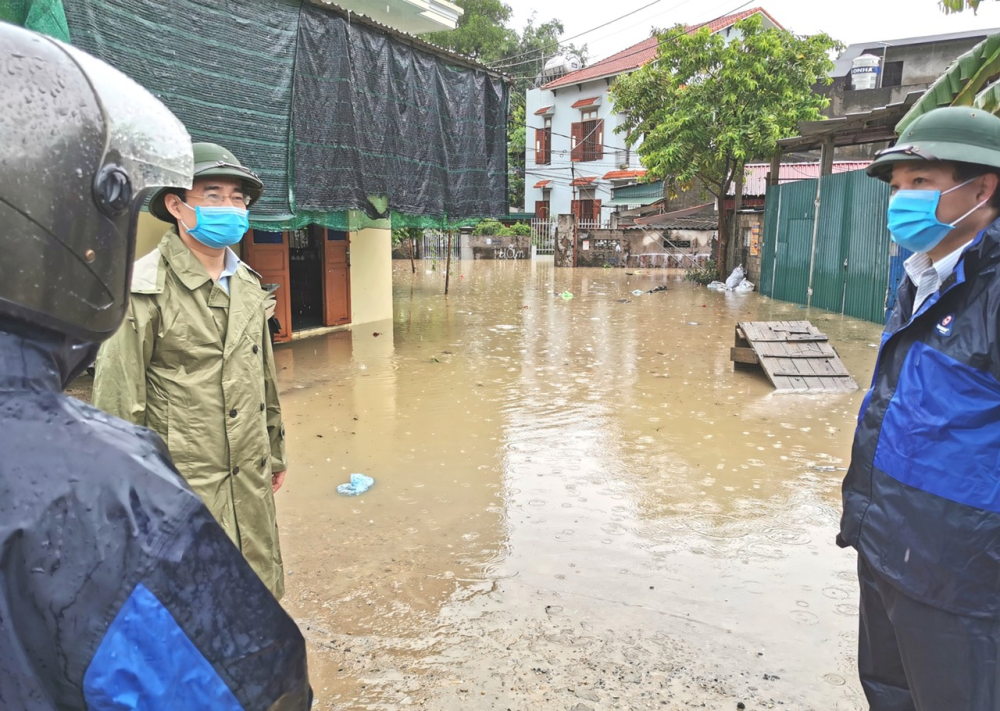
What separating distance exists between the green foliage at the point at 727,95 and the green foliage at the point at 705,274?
2.44m

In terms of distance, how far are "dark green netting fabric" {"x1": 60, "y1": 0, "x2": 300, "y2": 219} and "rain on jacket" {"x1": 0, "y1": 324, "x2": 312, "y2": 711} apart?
6.21m

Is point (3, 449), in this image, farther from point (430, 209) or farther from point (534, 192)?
point (534, 192)

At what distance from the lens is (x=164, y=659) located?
731 millimetres

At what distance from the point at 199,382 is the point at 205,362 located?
0.07 meters

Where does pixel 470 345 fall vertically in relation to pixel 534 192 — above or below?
below

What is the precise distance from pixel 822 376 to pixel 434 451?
4300 millimetres

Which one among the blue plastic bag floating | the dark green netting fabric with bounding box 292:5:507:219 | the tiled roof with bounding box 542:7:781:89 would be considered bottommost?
the blue plastic bag floating

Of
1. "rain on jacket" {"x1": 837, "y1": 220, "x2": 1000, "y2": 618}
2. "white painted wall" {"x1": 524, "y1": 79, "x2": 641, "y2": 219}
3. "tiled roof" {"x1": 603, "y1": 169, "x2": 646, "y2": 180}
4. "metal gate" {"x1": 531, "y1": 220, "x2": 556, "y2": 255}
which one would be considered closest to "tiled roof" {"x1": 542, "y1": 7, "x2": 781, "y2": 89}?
"white painted wall" {"x1": 524, "y1": 79, "x2": 641, "y2": 219}

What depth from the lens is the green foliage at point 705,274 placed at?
20.4m

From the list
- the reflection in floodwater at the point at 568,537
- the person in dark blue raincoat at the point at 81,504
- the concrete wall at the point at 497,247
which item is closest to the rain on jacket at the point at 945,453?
the reflection in floodwater at the point at 568,537

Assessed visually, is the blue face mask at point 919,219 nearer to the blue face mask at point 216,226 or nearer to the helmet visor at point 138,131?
the helmet visor at point 138,131

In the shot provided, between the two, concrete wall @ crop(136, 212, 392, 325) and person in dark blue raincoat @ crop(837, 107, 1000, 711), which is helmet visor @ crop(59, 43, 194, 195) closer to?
person in dark blue raincoat @ crop(837, 107, 1000, 711)

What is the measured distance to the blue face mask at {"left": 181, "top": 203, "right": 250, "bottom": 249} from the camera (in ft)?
7.80

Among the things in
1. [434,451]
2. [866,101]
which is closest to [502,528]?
[434,451]
